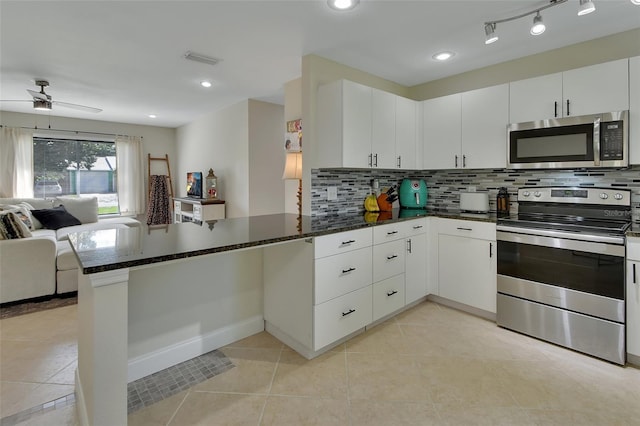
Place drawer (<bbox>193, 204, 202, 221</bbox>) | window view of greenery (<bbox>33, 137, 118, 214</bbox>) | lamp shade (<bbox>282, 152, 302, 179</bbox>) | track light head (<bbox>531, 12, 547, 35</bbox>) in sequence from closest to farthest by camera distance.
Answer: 1. track light head (<bbox>531, 12, 547, 35</bbox>)
2. lamp shade (<bbox>282, 152, 302, 179</bbox>)
3. drawer (<bbox>193, 204, 202, 221</bbox>)
4. window view of greenery (<bbox>33, 137, 118, 214</bbox>)

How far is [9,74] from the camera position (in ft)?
11.2

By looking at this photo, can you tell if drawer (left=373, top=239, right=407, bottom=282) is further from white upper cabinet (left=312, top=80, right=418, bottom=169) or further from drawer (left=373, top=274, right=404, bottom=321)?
white upper cabinet (left=312, top=80, right=418, bottom=169)

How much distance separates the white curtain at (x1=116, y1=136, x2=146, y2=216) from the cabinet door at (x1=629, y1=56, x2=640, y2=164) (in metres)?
7.15

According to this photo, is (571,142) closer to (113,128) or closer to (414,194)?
(414,194)

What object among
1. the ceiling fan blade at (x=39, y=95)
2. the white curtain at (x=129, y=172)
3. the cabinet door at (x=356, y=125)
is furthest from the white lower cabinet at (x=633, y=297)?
the white curtain at (x=129, y=172)

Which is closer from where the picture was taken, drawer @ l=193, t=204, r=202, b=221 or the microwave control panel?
the microwave control panel

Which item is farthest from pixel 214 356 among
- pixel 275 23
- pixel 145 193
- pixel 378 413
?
pixel 145 193

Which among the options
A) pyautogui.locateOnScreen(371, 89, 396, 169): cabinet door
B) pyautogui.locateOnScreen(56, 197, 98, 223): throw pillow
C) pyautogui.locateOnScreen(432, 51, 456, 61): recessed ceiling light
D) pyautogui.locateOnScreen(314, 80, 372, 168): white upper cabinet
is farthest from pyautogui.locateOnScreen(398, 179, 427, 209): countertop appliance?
pyautogui.locateOnScreen(56, 197, 98, 223): throw pillow

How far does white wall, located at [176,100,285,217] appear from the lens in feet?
15.2

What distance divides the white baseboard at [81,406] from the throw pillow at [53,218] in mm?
3994

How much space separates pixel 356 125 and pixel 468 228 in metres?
1.34

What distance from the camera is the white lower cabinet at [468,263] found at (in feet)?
8.95

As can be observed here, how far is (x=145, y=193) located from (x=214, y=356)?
18.0ft

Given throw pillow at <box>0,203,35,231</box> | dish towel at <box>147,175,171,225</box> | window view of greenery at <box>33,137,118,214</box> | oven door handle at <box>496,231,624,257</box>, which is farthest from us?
dish towel at <box>147,175,171,225</box>
